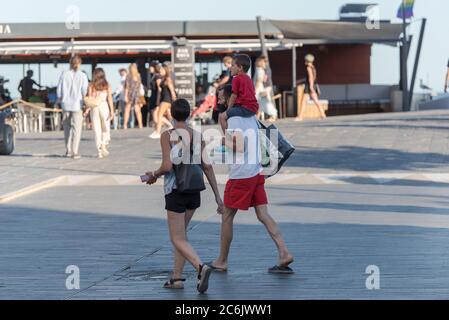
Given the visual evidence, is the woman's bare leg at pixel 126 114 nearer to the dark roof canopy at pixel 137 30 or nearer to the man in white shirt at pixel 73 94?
the dark roof canopy at pixel 137 30

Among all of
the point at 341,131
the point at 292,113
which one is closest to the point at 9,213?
the point at 341,131

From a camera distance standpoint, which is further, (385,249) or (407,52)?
(407,52)

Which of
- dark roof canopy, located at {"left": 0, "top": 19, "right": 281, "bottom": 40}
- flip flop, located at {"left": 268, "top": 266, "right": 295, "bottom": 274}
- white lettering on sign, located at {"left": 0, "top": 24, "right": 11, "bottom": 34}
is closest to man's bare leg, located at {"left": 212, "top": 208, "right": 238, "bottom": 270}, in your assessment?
flip flop, located at {"left": 268, "top": 266, "right": 295, "bottom": 274}

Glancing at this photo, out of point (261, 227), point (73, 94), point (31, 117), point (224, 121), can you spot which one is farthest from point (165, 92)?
point (224, 121)

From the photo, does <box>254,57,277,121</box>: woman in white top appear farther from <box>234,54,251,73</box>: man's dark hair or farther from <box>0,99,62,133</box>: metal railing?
<box>234,54,251,73</box>: man's dark hair

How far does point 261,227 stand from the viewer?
13.6m

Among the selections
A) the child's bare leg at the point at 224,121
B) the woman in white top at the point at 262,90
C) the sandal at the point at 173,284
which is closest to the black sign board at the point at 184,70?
the woman in white top at the point at 262,90

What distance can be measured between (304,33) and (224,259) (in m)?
26.7

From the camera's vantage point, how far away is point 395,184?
61.3ft

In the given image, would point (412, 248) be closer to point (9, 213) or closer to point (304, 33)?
point (9, 213)

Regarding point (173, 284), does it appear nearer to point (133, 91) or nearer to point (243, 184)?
point (243, 184)

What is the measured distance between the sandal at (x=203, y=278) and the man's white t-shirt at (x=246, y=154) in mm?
1327

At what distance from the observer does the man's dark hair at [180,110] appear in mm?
9703

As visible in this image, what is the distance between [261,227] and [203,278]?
14.7 ft
